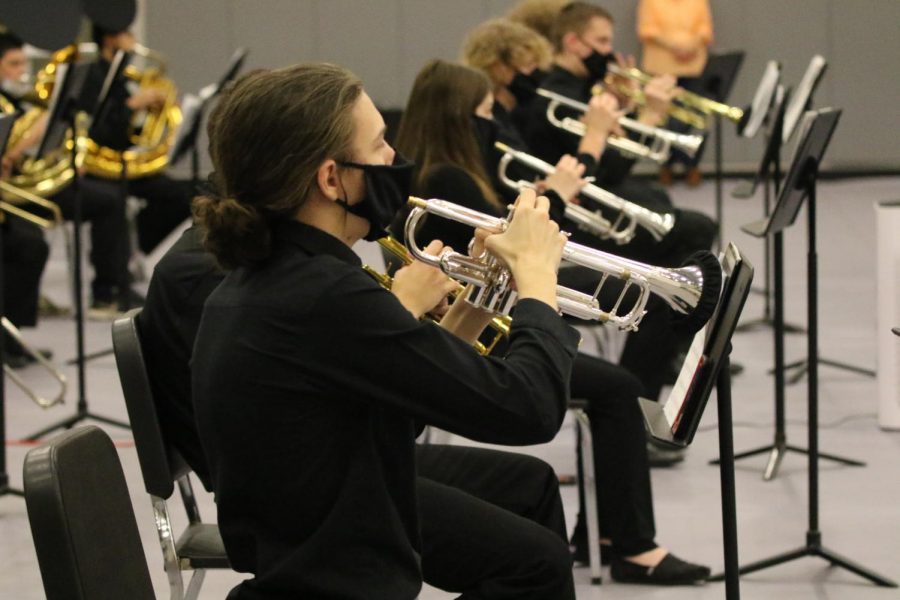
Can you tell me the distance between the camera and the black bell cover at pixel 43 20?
389 cm

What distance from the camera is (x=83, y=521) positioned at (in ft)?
5.56

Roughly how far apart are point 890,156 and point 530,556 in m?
9.46

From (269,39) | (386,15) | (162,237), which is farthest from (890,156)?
(162,237)

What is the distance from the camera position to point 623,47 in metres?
11.0

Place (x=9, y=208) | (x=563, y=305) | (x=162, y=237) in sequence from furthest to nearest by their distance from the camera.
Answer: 1. (x=162, y=237)
2. (x=9, y=208)
3. (x=563, y=305)

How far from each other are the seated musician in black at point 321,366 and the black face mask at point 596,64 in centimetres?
378

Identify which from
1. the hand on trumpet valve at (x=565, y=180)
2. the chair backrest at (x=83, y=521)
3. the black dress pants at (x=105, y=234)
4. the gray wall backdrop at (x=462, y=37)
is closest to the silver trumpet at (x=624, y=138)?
the hand on trumpet valve at (x=565, y=180)

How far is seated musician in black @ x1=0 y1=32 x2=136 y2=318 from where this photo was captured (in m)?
6.17

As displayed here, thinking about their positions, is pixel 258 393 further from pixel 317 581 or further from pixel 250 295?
pixel 317 581

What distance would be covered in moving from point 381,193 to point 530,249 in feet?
0.82

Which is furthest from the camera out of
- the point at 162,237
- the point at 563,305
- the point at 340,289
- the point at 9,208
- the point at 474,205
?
the point at 162,237

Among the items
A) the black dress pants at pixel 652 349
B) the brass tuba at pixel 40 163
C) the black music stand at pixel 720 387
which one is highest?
the black music stand at pixel 720 387

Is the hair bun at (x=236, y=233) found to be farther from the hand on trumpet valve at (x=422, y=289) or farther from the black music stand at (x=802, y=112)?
the black music stand at (x=802, y=112)

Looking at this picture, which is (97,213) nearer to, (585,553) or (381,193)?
(585,553)
